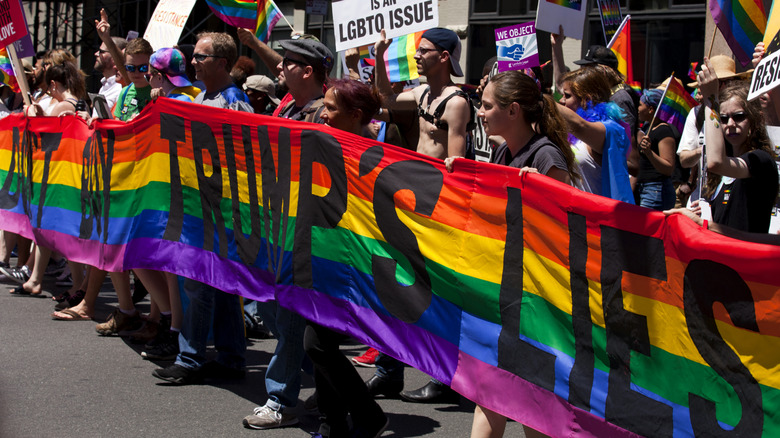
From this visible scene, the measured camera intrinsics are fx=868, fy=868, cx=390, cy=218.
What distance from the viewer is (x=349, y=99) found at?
179 inches

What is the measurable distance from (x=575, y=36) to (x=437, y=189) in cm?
262

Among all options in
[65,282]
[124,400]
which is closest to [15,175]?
[65,282]

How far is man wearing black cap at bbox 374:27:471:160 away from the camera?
4.95 meters

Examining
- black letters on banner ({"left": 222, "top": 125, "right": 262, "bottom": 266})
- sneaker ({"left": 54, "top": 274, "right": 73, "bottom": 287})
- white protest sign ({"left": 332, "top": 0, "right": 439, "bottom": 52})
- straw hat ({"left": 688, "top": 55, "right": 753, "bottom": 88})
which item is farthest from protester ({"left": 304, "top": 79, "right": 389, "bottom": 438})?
sneaker ({"left": 54, "top": 274, "right": 73, "bottom": 287})

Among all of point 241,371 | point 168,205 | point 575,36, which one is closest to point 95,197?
point 168,205

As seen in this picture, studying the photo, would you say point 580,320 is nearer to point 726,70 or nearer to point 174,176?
point 726,70

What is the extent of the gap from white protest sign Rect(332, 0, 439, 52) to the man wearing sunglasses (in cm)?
169

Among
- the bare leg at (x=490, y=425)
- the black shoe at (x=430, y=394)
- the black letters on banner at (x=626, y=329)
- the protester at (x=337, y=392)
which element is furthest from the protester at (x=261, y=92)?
the black letters on banner at (x=626, y=329)

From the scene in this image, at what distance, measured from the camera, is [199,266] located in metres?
5.30

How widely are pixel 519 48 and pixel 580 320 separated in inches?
197

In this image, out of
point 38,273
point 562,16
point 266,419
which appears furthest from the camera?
point 38,273

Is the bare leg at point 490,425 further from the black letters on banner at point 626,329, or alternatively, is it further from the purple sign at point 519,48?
the purple sign at point 519,48

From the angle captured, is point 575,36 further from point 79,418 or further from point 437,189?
point 79,418

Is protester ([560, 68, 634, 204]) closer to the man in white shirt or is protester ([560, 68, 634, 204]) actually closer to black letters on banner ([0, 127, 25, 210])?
black letters on banner ([0, 127, 25, 210])
